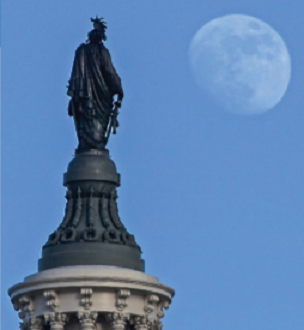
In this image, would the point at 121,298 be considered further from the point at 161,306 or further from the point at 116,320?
the point at 161,306

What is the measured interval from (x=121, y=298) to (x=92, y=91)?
7962mm

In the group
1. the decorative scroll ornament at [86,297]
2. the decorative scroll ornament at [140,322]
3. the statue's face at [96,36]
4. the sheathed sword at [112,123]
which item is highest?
the statue's face at [96,36]

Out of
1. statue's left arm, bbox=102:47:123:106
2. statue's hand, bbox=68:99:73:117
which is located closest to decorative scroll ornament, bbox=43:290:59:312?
statue's hand, bbox=68:99:73:117

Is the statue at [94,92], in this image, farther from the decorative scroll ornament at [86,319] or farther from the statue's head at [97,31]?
the decorative scroll ornament at [86,319]

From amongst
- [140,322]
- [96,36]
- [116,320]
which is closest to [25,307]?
[116,320]

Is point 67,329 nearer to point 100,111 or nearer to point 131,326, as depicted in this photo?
point 131,326

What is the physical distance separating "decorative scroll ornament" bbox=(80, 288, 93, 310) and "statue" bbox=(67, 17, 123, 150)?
597 cm

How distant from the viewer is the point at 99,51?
51.2m

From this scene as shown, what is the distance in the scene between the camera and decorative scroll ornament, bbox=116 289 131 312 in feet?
154

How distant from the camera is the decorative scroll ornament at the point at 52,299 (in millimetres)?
46906

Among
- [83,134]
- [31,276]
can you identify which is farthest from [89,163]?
[31,276]

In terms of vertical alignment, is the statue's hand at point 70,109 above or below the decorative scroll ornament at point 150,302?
above

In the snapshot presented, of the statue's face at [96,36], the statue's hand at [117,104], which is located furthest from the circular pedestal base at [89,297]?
the statue's face at [96,36]

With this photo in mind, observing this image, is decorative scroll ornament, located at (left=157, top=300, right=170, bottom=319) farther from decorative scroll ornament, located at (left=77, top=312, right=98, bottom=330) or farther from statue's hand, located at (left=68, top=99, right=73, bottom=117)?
statue's hand, located at (left=68, top=99, right=73, bottom=117)
